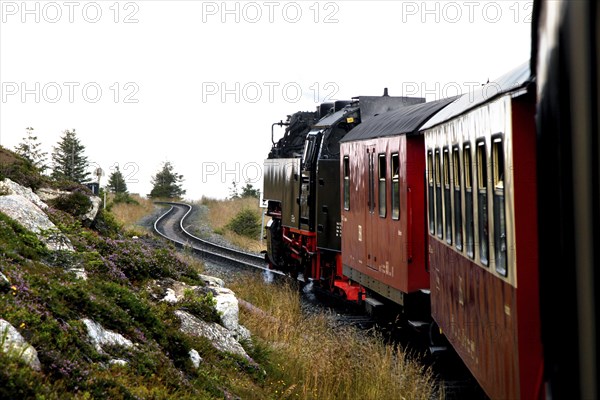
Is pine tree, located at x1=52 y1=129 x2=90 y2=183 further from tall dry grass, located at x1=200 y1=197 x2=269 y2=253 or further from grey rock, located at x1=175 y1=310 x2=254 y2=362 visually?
grey rock, located at x1=175 y1=310 x2=254 y2=362

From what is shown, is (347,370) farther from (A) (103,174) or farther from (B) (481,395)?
(A) (103,174)

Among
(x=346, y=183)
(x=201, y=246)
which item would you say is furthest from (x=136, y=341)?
(x=201, y=246)

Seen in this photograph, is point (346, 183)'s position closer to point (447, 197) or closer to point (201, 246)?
point (447, 197)

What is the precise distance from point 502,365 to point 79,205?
331 inches

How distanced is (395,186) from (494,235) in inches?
226

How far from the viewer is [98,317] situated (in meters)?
7.05

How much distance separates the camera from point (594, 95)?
2.19m

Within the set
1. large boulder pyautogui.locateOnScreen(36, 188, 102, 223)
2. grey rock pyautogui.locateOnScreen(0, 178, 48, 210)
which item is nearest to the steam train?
large boulder pyautogui.locateOnScreen(36, 188, 102, 223)

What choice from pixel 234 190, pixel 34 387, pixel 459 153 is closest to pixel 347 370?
pixel 459 153

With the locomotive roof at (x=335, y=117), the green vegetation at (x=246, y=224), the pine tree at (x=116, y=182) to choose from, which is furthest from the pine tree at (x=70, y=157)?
the locomotive roof at (x=335, y=117)

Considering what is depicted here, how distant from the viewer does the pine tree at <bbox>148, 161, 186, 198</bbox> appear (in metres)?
76.8

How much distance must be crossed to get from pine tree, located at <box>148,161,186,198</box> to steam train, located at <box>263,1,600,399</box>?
197 feet

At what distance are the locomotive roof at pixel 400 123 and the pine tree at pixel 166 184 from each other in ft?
209

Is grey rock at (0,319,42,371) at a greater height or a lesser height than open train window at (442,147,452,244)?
lesser
